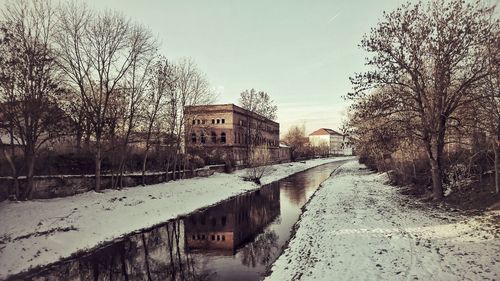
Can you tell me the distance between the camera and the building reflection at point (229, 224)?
15.2 m

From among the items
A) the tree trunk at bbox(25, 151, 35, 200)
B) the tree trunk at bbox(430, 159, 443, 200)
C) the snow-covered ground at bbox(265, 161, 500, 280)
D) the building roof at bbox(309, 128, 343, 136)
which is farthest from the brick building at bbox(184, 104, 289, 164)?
the building roof at bbox(309, 128, 343, 136)

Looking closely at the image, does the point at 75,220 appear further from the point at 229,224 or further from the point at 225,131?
the point at 225,131

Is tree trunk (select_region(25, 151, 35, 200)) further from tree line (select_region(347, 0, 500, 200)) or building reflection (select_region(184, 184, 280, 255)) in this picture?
tree line (select_region(347, 0, 500, 200))

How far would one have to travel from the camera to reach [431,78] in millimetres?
16984

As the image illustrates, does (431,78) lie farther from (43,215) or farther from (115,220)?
(43,215)

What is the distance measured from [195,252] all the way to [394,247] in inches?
311

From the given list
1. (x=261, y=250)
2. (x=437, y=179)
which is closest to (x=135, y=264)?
(x=261, y=250)

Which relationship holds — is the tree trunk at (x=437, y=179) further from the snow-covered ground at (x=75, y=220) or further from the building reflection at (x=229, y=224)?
the snow-covered ground at (x=75, y=220)

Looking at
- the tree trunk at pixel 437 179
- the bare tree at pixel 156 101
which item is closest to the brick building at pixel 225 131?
the bare tree at pixel 156 101

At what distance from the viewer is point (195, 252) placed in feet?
46.0

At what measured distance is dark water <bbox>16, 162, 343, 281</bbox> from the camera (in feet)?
37.3

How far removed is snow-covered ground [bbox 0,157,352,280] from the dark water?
0.83m

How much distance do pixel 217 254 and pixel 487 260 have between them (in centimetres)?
936

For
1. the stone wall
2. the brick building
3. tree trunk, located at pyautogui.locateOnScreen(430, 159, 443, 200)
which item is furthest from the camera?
the brick building
